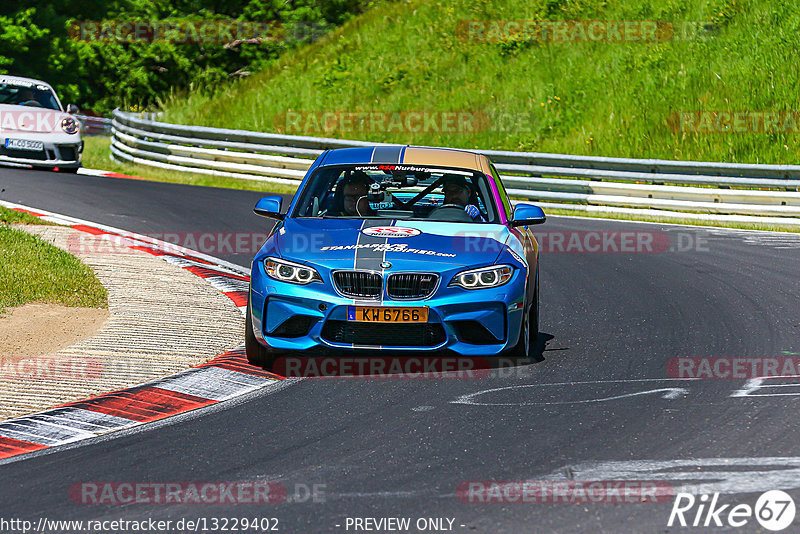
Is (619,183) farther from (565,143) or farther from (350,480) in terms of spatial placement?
(350,480)

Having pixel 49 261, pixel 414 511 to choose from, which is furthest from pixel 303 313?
pixel 49 261

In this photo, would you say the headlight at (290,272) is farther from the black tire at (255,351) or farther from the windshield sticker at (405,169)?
the windshield sticker at (405,169)

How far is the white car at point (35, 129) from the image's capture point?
21.1m

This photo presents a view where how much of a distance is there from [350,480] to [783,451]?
220 cm

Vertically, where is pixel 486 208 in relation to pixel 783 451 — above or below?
above

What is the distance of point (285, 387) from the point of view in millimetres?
7473

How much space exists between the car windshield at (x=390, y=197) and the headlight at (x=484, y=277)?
1.07 m
